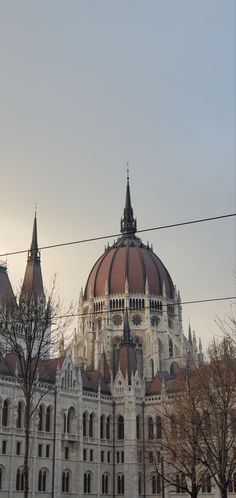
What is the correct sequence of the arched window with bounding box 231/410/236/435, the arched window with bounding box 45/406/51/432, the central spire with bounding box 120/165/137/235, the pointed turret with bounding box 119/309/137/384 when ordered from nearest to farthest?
the arched window with bounding box 231/410/236/435, the arched window with bounding box 45/406/51/432, the pointed turret with bounding box 119/309/137/384, the central spire with bounding box 120/165/137/235

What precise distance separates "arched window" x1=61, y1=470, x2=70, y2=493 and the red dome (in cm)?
3309

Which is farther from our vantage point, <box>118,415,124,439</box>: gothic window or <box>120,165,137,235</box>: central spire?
<box>120,165,137,235</box>: central spire

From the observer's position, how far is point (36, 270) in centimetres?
8106

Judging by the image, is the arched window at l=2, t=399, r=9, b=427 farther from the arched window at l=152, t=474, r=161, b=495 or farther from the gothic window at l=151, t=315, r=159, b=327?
the gothic window at l=151, t=315, r=159, b=327

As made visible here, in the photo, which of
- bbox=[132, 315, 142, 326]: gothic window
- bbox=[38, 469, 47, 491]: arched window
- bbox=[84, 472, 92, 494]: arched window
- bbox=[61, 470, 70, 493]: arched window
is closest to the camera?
bbox=[38, 469, 47, 491]: arched window

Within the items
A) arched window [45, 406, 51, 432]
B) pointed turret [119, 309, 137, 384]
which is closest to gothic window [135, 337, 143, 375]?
pointed turret [119, 309, 137, 384]

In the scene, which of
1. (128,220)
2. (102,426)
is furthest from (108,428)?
(128,220)

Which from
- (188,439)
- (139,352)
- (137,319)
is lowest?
(188,439)

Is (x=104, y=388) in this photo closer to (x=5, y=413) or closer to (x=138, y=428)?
(x=138, y=428)

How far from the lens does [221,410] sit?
119 feet

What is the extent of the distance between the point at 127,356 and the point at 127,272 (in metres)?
18.7

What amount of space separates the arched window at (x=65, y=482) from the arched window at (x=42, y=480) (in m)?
3.15

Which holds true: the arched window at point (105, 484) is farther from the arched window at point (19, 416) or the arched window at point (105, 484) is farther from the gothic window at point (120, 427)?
the arched window at point (19, 416)

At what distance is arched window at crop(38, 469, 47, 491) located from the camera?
2486 inches
